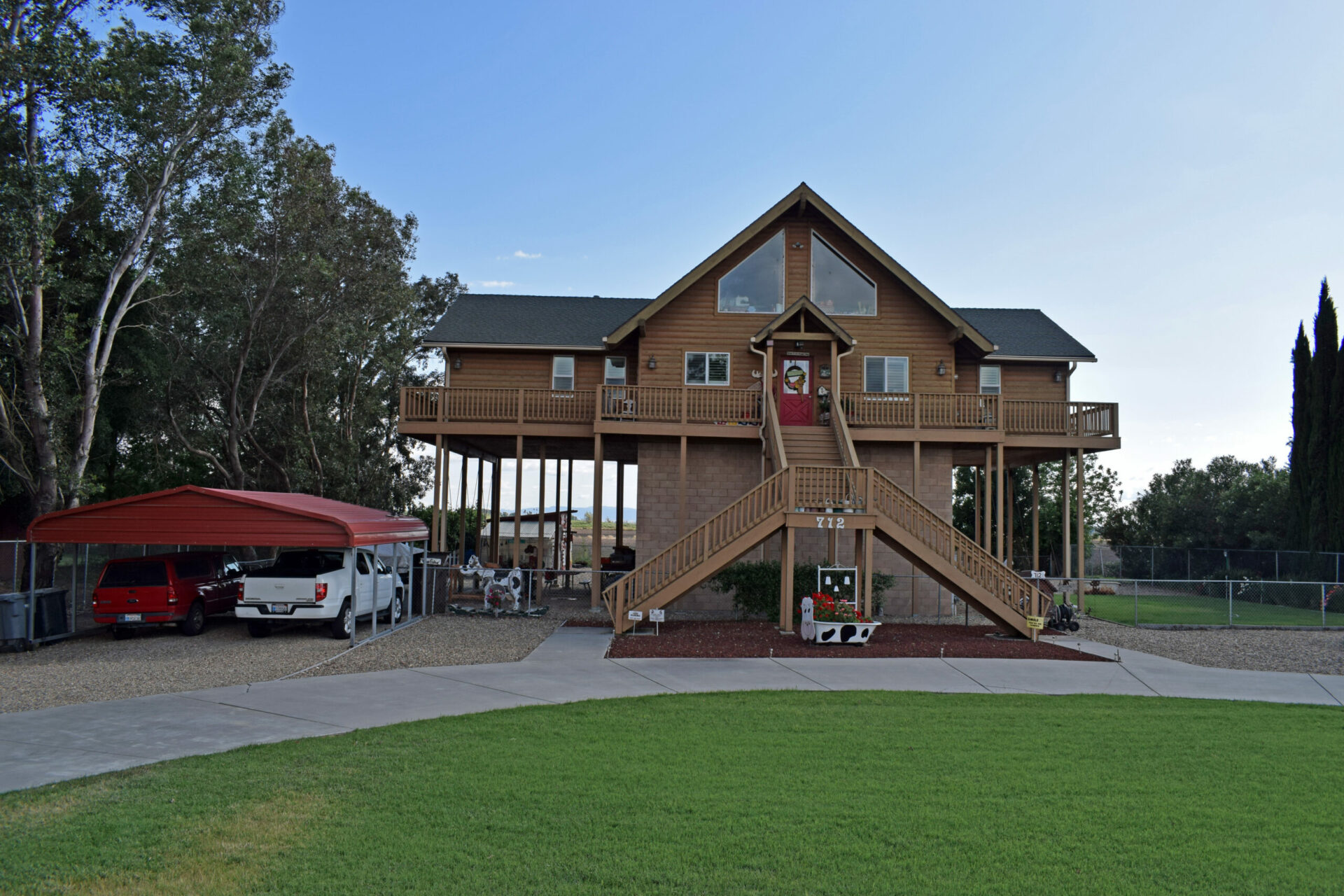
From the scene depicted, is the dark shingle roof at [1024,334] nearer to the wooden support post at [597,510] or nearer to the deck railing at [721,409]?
the deck railing at [721,409]

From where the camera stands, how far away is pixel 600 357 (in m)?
24.3

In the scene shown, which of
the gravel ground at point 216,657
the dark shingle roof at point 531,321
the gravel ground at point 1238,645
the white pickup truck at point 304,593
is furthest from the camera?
the dark shingle roof at point 531,321

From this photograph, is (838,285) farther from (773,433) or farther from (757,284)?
(773,433)

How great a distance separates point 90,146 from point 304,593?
11.4m

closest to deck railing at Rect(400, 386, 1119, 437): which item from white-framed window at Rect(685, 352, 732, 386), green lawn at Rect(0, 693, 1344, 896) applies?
white-framed window at Rect(685, 352, 732, 386)

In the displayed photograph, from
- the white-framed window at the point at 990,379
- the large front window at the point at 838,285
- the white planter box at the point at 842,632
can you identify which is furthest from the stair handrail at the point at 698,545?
the white-framed window at the point at 990,379

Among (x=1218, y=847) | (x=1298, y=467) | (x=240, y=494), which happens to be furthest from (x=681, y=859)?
Answer: (x=1298, y=467)

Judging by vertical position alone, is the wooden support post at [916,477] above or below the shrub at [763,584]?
above

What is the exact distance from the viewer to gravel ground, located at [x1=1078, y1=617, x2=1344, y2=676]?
15.1m

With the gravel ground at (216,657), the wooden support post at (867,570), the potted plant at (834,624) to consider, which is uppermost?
the wooden support post at (867,570)

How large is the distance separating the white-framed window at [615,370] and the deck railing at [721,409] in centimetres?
192

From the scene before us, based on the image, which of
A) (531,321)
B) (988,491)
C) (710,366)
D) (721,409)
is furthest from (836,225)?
(531,321)

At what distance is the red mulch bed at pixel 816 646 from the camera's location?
15.0 meters

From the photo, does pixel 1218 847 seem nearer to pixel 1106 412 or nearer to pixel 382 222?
pixel 1106 412
